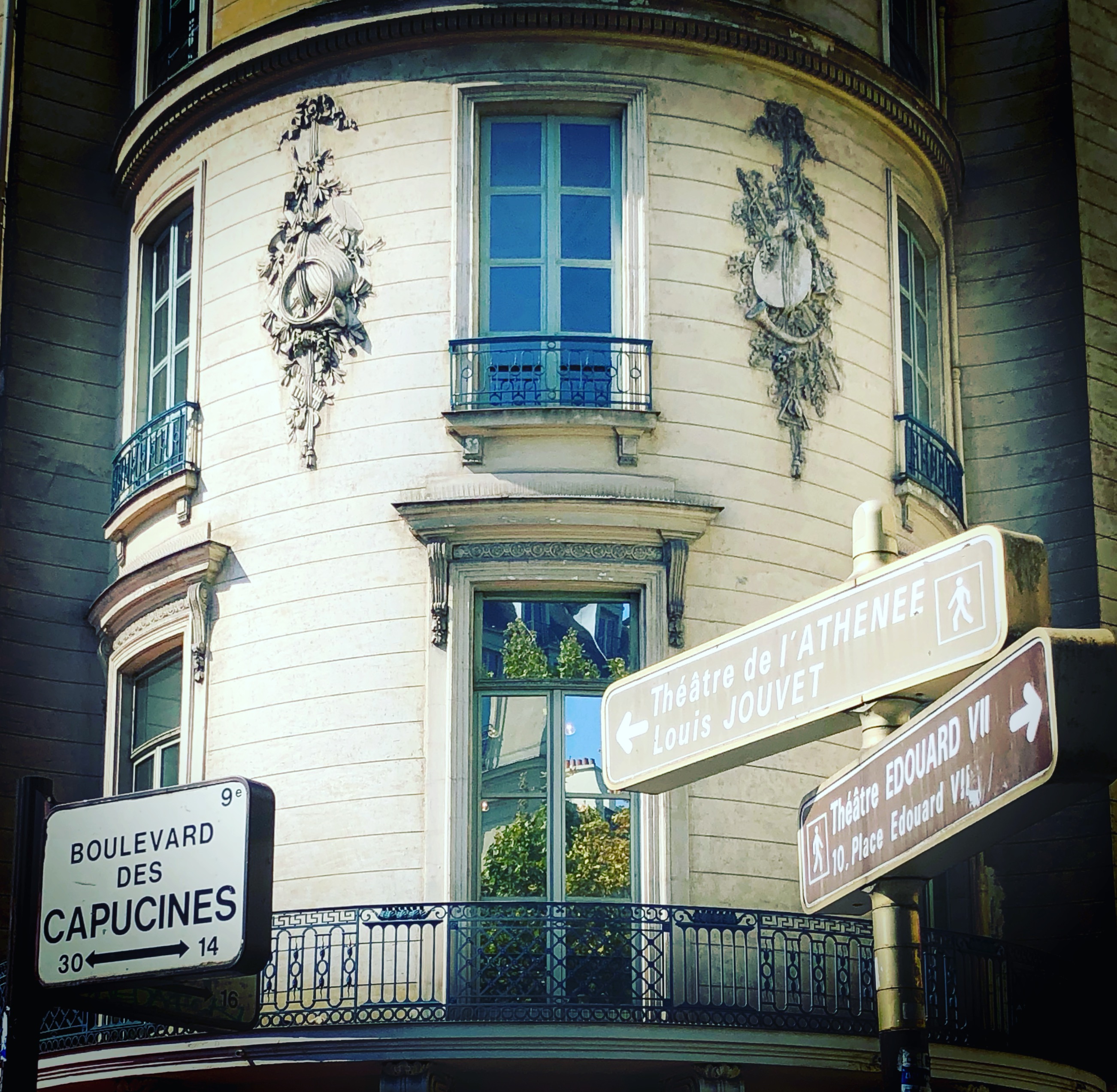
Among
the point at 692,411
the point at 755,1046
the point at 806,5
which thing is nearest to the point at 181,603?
the point at 692,411

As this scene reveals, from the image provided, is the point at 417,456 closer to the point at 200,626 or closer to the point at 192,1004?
the point at 200,626

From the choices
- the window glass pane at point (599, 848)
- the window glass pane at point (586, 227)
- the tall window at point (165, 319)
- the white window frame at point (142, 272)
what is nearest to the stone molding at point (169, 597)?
the white window frame at point (142, 272)

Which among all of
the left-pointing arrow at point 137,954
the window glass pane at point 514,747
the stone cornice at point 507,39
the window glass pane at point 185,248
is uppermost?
the stone cornice at point 507,39

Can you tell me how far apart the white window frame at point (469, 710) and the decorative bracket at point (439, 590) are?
49mm

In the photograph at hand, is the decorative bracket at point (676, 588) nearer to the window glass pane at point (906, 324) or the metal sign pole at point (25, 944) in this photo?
the window glass pane at point (906, 324)

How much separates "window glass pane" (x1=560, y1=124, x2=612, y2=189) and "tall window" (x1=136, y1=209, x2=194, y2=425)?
3758 mm

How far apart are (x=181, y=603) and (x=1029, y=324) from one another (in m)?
9.15

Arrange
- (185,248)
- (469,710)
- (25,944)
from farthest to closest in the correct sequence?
(185,248) < (469,710) < (25,944)

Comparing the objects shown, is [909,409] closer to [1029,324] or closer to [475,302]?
[1029,324]

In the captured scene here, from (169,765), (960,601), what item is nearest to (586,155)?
(169,765)

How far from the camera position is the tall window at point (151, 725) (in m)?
18.1

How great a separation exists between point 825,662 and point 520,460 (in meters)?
11.2

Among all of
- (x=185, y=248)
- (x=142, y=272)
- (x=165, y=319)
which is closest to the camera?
(x=185, y=248)

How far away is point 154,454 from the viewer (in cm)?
1880
